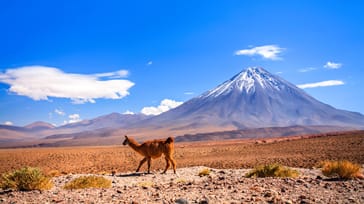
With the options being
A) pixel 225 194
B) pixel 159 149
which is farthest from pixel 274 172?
pixel 159 149

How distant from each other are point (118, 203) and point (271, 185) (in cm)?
403

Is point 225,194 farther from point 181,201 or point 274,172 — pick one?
point 274,172

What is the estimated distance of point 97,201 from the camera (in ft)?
25.7

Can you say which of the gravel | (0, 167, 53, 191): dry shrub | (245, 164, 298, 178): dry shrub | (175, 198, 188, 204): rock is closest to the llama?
(245, 164, 298, 178): dry shrub

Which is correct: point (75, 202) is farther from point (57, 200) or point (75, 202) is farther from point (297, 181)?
point (297, 181)

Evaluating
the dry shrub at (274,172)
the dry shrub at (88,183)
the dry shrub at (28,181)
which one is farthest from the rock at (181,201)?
the dry shrub at (274,172)

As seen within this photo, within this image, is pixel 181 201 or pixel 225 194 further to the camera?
Result: pixel 225 194

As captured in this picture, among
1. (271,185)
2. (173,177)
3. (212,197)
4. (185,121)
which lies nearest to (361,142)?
(173,177)

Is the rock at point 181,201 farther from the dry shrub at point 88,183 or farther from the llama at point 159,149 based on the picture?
the llama at point 159,149

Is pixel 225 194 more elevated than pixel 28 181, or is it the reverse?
pixel 28 181

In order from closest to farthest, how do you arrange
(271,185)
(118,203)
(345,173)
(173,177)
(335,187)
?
(118,203) → (335,187) → (271,185) → (345,173) → (173,177)

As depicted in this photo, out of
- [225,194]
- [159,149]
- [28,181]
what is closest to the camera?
[225,194]

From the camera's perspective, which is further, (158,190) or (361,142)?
(361,142)

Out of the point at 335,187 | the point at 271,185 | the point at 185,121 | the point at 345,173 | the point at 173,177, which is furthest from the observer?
the point at 185,121
